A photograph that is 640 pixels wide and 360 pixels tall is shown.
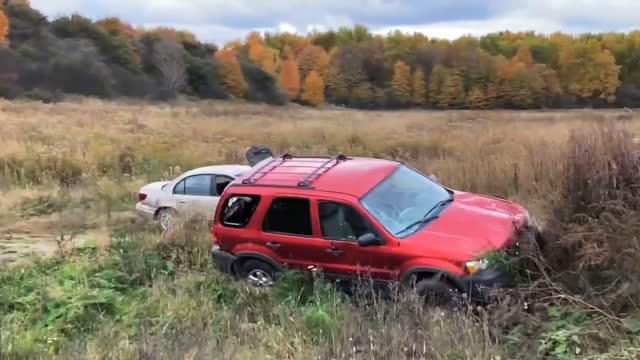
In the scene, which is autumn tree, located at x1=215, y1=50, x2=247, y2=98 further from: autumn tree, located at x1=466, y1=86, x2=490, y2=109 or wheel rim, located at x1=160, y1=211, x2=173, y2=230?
wheel rim, located at x1=160, y1=211, x2=173, y2=230

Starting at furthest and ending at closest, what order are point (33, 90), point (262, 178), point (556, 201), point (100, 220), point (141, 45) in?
point (141, 45)
point (33, 90)
point (100, 220)
point (262, 178)
point (556, 201)

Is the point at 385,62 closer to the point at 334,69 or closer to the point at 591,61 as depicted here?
the point at 334,69

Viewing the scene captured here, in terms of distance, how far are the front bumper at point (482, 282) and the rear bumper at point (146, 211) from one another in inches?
308

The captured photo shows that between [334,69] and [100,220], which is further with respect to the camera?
[334,69]

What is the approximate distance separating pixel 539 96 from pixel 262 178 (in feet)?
205

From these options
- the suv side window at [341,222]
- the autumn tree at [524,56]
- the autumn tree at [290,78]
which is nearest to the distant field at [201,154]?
the suv side window at [341,222]

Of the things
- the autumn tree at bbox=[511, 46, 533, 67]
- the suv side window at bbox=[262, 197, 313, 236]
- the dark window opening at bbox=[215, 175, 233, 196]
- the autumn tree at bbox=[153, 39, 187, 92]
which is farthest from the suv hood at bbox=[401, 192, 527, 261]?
the autumn tree at bbox=[511, 46, 533, 67]

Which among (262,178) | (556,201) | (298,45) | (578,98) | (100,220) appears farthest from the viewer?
(298,45)

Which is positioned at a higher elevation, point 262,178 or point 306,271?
point 262,178

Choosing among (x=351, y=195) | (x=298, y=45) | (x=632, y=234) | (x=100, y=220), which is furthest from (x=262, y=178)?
(x=298, y=45)

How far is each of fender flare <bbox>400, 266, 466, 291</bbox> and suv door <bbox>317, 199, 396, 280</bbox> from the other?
0.15m

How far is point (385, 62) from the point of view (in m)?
91.6

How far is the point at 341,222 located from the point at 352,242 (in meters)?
0.31

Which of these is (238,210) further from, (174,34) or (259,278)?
(174,34)
